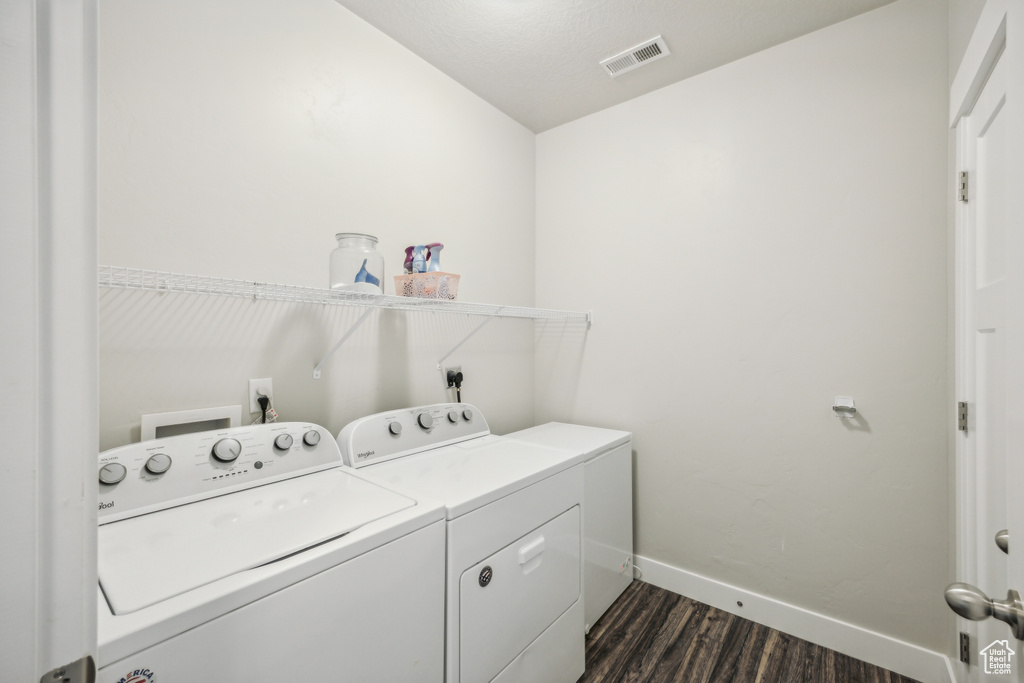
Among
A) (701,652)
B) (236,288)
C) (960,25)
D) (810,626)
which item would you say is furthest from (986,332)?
(236,288)

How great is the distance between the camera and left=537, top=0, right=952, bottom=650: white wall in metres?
1.57

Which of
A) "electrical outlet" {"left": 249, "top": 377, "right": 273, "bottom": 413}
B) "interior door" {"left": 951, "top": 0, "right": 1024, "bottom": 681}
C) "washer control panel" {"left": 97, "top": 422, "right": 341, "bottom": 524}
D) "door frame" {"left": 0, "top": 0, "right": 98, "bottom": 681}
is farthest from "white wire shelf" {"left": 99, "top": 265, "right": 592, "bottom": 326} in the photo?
"interior door" {"left": 951, "top": 0, "right": 1024, "bottom": 681}

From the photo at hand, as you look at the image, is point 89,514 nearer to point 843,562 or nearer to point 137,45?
point 137,45

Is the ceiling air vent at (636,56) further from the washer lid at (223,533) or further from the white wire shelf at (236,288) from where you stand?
the washer lid at (223,533)

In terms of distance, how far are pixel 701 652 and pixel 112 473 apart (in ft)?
6.65

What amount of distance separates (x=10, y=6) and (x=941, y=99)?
235 cm

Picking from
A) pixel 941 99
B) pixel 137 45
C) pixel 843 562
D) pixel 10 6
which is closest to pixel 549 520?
pixel 843 562

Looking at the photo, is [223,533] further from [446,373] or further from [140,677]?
[446,373]

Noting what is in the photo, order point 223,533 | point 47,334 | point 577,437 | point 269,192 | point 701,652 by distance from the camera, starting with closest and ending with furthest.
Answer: point 47,334, point 223,533, point 269,192, point 701,652, point 577,437

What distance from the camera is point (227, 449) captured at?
1.14 m

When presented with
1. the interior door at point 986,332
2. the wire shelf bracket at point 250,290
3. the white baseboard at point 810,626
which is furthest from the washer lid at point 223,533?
the white baseboard at point 810,626

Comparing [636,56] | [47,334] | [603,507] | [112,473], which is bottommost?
[603,507]

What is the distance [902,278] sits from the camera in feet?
5.24

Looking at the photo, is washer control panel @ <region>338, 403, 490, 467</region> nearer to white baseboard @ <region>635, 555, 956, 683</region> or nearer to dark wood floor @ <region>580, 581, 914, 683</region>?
dark wood floor @ <region>580, 581, 914, 683</region>
